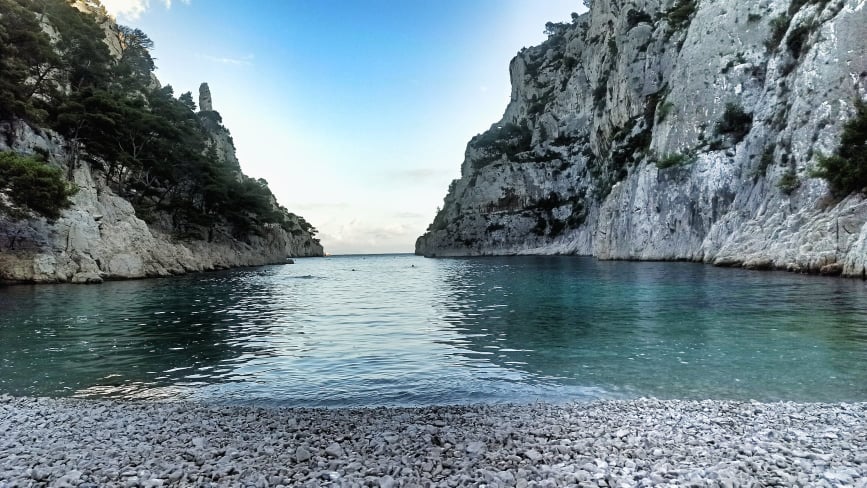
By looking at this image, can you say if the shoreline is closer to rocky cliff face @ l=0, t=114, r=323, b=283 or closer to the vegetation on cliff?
the vegetation on cliff

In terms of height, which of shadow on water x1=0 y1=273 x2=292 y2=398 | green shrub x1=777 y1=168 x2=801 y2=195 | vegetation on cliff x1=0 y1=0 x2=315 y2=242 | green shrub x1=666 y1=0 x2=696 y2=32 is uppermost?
green shrub x1=666 y1=0 x2=696 y2=32

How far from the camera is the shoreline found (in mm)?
5418

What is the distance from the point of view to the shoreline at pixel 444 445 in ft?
17.8

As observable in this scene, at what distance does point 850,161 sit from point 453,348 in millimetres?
35788

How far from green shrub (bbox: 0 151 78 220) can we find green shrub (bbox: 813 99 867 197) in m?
55.6

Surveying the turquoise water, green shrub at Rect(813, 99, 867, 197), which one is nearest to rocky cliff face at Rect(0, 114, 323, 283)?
the turquoise water

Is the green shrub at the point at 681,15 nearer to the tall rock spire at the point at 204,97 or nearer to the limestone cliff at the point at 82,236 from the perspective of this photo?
the limestone cliff at the point at 82,236

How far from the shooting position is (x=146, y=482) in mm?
5410

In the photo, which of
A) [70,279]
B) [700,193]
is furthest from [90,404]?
[700,193]

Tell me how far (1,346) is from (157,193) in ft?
183

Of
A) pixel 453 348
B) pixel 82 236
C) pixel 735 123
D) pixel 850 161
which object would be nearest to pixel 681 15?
pixel 735 123

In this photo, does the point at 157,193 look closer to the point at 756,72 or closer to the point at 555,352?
the point at 555,352

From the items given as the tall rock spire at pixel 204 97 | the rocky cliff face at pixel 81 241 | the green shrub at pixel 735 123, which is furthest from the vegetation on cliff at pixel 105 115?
the green shrub at pixel 735 123

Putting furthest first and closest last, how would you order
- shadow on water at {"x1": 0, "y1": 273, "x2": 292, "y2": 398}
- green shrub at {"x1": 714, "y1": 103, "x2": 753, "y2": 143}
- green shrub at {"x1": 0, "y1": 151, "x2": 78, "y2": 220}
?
green shrub at {"x1": 714, "y1": 103, "x2": 753, "y2": 143} < green shrub at {"x1": 0, "y1": 151, "x2": 78, "y2": 220} < shadow on water at {"x1": 0, "y1": 273, "x2": 292, "y2": 398}
